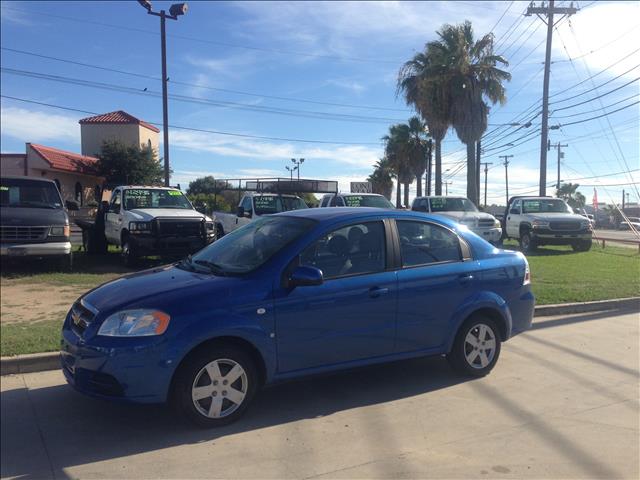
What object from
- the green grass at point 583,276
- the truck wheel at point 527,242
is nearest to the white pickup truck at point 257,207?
the green grass at point 583,276

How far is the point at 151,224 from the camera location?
11438 mm

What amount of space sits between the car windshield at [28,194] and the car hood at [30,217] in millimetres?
189

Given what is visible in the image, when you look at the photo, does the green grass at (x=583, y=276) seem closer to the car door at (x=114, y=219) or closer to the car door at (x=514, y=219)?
the car door at (x=514, y=219)

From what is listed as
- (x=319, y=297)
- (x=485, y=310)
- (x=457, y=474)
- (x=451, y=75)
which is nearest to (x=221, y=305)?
(x=319, y=297)

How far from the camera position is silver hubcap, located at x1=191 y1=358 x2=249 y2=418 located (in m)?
4.31

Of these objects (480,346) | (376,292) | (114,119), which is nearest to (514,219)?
(480,346)

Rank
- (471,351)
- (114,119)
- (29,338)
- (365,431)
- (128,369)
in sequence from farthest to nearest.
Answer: (114,119), (29,338), (471,351), (365,431), (128,369)

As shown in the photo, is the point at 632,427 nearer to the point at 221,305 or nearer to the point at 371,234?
the point at 371,234

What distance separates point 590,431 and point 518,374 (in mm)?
1387

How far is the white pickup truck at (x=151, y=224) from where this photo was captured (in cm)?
1137

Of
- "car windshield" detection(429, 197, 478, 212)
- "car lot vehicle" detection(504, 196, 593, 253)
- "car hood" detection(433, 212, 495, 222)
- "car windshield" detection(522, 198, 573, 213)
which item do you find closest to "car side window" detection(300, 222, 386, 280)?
"car hood" detection(433, 212, 495, 222)

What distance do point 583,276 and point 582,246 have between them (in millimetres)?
6524

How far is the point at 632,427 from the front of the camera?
4.59m

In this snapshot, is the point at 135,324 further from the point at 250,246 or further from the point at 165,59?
the point at 165,59
